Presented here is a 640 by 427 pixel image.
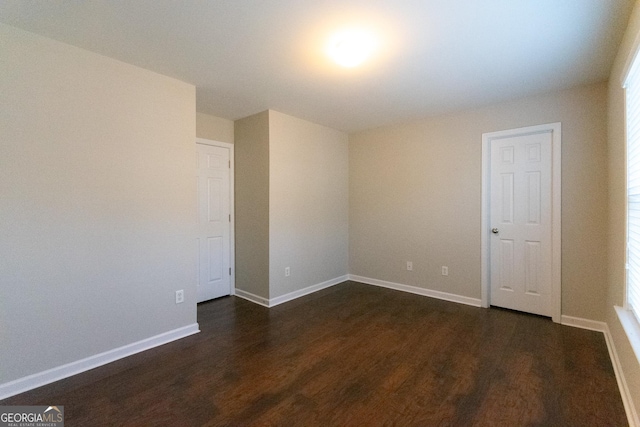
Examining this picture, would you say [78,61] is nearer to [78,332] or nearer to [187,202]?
[187,202]

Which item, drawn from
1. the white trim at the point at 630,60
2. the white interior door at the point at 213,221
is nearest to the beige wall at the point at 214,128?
the white interior door at the point at 213,221

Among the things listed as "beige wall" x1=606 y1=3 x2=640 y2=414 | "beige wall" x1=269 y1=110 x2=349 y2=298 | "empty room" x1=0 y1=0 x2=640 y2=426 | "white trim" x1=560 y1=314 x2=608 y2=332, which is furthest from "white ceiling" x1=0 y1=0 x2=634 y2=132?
"white trim" x1=560 y1=314 x2=608 y2=332

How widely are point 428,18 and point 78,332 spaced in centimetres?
336

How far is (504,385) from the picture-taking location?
79.5 inches

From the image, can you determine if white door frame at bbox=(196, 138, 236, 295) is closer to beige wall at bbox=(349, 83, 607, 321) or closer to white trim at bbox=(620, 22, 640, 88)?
beige wall at bbox=(349, 83, 607, 321)

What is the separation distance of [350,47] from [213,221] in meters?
2.79

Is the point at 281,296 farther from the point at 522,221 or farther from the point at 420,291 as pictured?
the point at 522,221

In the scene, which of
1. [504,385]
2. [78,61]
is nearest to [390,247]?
[504,385]

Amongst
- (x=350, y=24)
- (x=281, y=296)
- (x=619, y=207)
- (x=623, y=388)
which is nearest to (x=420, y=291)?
(x=281, y=296)

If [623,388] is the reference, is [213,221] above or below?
above

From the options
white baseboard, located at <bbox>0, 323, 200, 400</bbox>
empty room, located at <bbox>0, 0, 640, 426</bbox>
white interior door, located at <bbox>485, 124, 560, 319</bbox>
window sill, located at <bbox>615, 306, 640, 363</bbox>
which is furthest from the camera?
white interior door, located at <bbox>485, 124, 560, 319</bbox>

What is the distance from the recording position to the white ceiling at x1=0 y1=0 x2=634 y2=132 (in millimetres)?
1758

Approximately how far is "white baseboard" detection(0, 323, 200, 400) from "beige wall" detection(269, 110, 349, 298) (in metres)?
1.25

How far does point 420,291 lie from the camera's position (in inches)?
161
